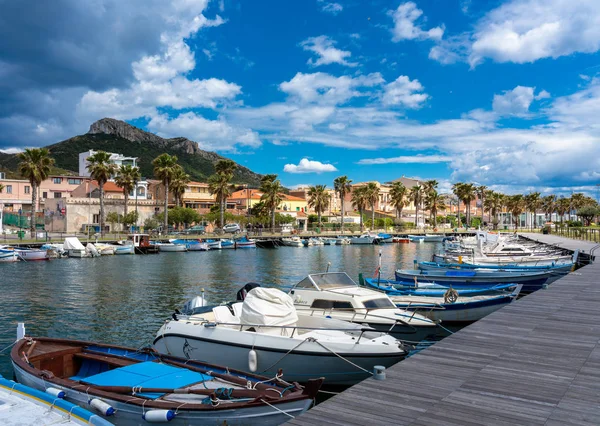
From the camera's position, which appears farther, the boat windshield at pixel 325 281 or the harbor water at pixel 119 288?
the harbor water at pixel 119 288

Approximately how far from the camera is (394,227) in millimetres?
128250

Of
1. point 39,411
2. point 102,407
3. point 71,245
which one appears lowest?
point 71,245

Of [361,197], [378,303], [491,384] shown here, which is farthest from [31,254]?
[361,197]

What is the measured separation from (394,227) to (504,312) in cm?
11396

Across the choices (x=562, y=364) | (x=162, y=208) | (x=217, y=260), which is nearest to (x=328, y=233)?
(x=162, y=208)

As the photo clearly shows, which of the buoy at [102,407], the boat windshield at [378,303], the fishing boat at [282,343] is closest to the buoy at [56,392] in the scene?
the buoy at [102,407]

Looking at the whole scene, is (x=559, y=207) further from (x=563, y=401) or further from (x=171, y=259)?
(x=563, y=401)

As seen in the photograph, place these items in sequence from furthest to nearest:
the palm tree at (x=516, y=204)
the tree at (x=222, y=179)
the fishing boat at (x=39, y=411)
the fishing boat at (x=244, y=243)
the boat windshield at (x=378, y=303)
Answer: the palm tree at (x=516, y=204) < the tree at (x=222, y=179) < the fishing boat at (x=244, y=243) < the boat windshield at (x=378, y=303) < the fishing boat at (x=39, y=411)

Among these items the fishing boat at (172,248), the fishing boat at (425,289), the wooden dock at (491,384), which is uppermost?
the wooden dock at (491,384)

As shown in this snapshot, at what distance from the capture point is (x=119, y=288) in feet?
118

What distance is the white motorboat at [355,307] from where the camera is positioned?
56.9ft

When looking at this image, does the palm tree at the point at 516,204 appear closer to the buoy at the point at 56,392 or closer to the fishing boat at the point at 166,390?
the fishing boat at the point at 166,390

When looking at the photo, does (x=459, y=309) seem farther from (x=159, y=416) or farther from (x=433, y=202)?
(x=433, y=202)

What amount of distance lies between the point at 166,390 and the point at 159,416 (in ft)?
2.85
